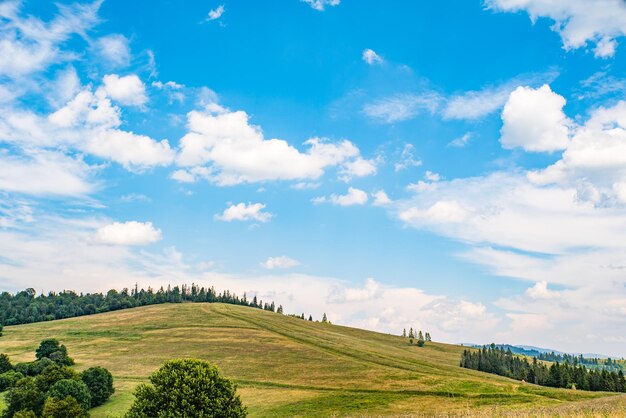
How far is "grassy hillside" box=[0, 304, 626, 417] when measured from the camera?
7500 cm

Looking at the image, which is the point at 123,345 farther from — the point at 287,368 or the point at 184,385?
the point at 184,385

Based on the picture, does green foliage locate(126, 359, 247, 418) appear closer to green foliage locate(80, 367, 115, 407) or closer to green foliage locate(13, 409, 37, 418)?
green foliage locate(13, 409, 37, 418)

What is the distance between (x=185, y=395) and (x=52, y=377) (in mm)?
52927

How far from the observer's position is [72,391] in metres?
79.1

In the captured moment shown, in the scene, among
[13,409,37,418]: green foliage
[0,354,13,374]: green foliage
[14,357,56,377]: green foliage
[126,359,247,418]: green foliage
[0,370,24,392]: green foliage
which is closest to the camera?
[126,359,247,418]: green foliage

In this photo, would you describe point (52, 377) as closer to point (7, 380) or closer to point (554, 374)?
point (7, 380)

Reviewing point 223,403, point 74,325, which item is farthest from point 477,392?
point 74,325

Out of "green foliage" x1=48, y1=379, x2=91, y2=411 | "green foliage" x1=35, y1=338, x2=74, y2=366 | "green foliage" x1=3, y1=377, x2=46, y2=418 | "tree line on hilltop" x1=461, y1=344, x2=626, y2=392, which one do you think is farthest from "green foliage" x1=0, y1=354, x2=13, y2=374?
"tree line on hilltop" x1=461, y1=344, x2=626, y2=392

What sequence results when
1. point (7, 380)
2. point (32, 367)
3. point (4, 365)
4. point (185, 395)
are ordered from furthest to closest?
point (4, 365), point (32, 367), point (7, 380), point (185, 395)

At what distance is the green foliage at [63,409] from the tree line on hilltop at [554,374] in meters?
110

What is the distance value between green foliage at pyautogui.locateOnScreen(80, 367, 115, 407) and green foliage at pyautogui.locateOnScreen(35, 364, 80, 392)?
1.95 metres

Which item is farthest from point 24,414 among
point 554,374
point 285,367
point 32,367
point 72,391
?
point 554,374

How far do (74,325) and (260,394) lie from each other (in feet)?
389

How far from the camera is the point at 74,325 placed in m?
173
